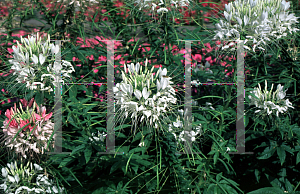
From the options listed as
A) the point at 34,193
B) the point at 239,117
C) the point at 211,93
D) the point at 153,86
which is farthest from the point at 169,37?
the point at 34,193

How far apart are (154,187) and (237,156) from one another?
2.49 feet

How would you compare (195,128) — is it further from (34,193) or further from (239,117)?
(34,193)

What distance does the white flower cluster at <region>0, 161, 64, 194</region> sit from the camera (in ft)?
4.37

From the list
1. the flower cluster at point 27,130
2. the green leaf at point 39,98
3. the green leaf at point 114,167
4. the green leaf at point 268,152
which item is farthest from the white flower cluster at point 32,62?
the green leaf at point 268,152

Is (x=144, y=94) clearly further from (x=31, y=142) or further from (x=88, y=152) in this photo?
(x=31, y=142)

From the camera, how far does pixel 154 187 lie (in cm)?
151

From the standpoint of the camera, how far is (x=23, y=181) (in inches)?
53.5

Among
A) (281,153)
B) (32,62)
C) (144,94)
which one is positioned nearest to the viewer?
(144,94)

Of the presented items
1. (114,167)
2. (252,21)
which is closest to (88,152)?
(114,167)

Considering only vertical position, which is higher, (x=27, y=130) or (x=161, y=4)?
(x=161, y=4)

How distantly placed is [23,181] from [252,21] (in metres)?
1.36

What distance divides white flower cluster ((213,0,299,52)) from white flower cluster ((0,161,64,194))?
112 cm

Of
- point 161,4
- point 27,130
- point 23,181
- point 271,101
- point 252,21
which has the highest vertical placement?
point 161,4

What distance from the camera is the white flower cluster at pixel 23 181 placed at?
4.37 ft
